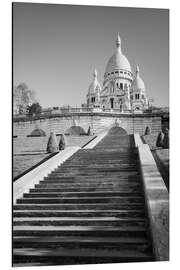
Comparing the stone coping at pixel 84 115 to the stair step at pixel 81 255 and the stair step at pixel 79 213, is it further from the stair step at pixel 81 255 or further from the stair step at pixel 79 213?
the stair step at pixel 81 255

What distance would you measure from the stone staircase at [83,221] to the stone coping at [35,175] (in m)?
0.14

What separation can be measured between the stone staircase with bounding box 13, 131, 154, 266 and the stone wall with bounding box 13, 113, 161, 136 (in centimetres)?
151

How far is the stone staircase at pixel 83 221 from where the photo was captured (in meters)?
5.00

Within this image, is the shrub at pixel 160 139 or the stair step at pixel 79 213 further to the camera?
the shrub at pixel 160 139

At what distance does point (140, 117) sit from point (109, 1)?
490 centimetres

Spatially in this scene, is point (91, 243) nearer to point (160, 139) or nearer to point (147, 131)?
point (160, 139)

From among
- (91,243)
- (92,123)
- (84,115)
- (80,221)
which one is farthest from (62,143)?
(91,243)

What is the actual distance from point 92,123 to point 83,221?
8.90m

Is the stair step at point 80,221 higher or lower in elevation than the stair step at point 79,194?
lower

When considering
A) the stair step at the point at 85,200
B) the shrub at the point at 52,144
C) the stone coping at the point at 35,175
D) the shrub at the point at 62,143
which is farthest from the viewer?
the shrub at the point at 62,143

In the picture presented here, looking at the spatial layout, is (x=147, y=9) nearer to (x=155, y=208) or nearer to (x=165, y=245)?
(x=155, y=208)

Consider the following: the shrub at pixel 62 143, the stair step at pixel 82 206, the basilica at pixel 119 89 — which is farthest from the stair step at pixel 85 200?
the shrub at pixel 62 143

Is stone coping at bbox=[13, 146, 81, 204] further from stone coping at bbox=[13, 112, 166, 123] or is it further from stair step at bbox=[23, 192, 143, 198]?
stone coping at bbox=[13, 112, 166, 123]

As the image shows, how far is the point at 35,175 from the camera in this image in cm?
→ 721
